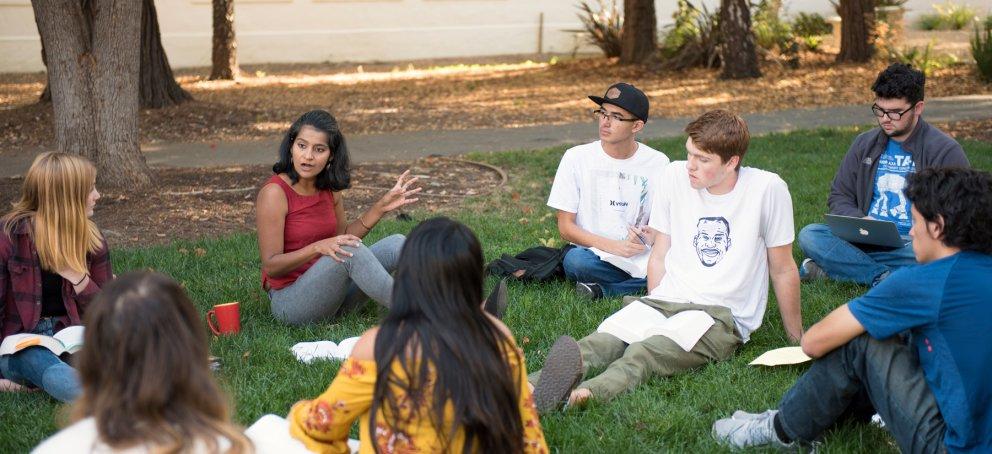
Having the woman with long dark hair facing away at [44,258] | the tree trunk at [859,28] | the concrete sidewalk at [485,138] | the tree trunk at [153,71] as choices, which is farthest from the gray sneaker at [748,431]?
the tree trunk at [859,28]

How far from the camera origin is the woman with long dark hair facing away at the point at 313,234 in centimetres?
510

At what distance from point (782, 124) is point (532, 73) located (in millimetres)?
7015

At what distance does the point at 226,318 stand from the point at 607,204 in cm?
221

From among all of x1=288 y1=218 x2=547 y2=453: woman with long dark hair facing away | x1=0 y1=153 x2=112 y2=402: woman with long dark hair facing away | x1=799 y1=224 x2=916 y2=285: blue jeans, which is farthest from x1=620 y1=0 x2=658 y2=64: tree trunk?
x1=288 y1=218 x2=547 y2=453: woman with long dark hair facing away

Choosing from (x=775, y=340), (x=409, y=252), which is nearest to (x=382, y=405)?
(x=409, y=252)

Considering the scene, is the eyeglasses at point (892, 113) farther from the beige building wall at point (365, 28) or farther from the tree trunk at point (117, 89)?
the beige building wall at point (365, 28)

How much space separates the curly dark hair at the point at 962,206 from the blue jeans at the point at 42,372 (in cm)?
333

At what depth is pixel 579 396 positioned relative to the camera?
13.8 feet

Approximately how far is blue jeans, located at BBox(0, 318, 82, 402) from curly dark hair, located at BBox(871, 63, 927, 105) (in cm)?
436

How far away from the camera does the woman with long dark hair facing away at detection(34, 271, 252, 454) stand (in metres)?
2.36

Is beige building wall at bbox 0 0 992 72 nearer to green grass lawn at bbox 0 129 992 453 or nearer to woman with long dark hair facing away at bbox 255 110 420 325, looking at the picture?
green grass lawn at bbox 0 129 992 453

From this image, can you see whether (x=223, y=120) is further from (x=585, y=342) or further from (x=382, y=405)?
(x=382, y=405)


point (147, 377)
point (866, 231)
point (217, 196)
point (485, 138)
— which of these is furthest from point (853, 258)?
point (485, 138)

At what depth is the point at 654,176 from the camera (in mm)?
5844
